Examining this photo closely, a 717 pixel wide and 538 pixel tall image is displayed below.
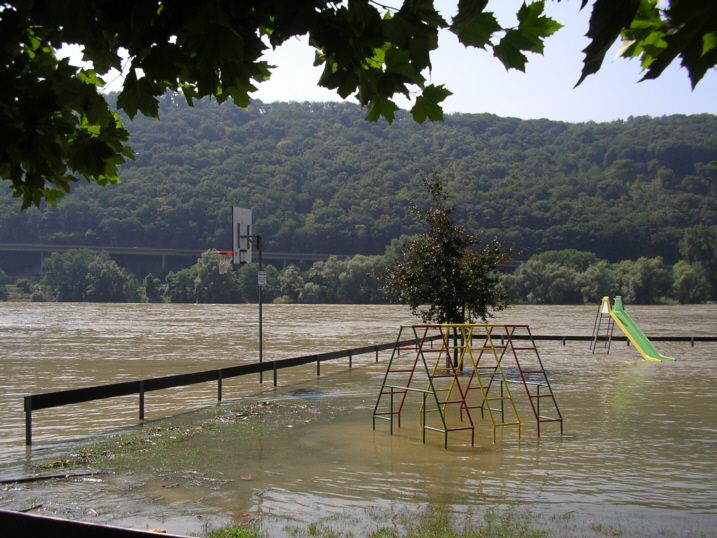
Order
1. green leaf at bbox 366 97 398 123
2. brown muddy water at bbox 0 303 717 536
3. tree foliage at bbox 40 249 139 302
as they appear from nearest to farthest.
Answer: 1. green leaf at bbox 366 97 398 123
2. brown muddy water at bbox 0 303 717 536
3. tree foliage at bbox 40 249 139 302

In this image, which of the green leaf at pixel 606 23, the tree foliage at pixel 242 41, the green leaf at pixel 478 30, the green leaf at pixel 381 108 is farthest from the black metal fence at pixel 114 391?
the green leaf at pixel 606 23

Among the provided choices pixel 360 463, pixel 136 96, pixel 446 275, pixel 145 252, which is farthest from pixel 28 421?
pixel 145 252

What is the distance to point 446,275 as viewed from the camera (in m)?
22.9

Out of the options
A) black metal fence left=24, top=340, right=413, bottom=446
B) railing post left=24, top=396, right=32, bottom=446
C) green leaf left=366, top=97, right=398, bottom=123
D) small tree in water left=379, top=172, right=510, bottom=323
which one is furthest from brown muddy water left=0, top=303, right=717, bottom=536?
green leaf left=366, top=97, right=398, bottom=123

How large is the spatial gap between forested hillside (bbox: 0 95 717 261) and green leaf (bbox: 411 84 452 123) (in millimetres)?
127309

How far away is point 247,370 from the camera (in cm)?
1750

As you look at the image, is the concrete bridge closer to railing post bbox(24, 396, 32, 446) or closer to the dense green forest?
→ the dense green forest

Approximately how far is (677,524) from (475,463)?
3.37 meters

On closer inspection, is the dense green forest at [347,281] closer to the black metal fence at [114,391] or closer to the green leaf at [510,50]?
the black metal fence at [114,391]

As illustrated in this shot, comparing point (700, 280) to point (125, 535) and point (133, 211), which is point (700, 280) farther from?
point (125, 535)

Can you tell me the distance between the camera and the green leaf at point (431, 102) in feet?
11.2

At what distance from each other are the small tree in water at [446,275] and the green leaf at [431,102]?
19266 mm

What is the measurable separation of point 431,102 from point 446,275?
64.4ft

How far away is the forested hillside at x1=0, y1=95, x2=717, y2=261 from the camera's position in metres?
144
